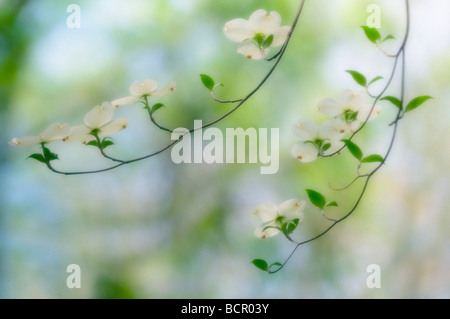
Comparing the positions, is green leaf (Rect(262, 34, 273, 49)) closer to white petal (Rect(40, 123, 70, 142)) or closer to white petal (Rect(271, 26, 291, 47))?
white petal (Rect(271, 26, 291, 47))

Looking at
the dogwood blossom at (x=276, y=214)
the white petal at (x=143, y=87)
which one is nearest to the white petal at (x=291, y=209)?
the dogwood blossom at (x=276, y=214)

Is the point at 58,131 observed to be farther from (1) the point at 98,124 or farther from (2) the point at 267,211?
(2) the point at 267,211

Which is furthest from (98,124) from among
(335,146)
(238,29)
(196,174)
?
(196,174)

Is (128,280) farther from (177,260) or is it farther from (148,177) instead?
(148,177)

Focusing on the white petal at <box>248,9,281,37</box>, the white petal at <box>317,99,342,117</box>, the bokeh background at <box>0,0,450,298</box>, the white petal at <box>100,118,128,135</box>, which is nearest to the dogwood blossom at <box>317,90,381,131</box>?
the white petal at <box>317,99,342,117</box>

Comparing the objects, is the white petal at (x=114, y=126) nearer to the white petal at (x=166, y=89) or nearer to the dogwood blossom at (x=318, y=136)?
the white petal at (x=166, y=89)

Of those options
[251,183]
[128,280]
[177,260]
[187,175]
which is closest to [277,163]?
[251,183]
